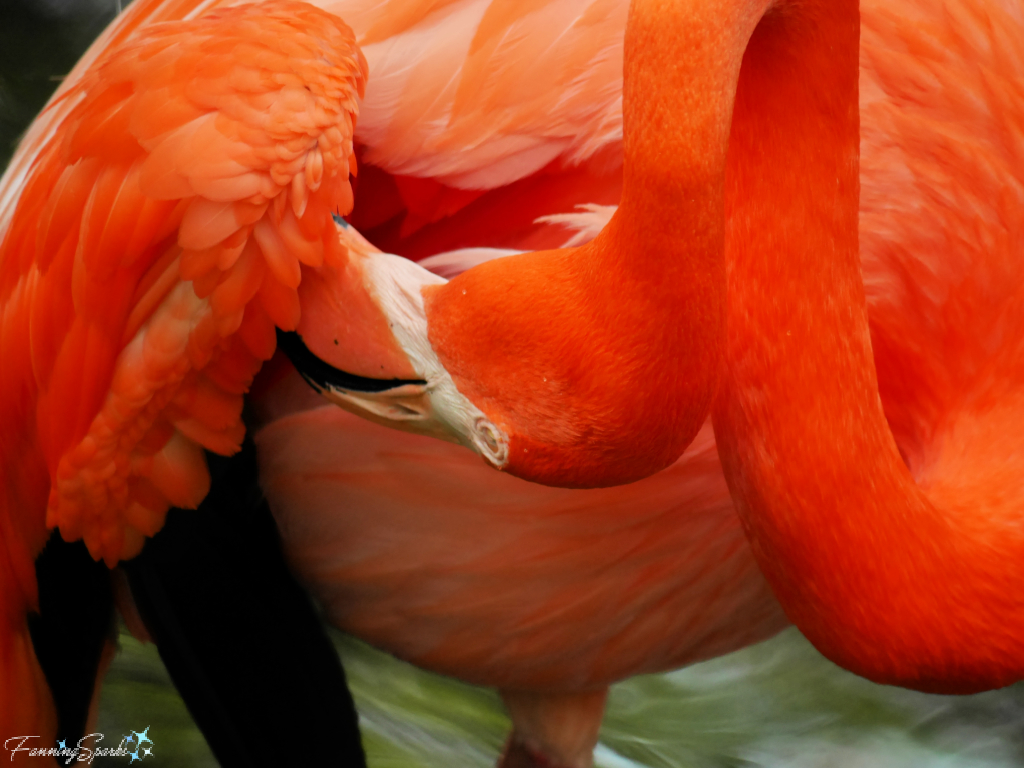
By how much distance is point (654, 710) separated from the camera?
2.37 m

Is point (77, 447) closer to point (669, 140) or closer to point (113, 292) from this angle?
point (113, 292)

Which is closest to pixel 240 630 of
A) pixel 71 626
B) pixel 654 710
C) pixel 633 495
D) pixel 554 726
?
pixel 71 626

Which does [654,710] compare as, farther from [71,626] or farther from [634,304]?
[634,304]

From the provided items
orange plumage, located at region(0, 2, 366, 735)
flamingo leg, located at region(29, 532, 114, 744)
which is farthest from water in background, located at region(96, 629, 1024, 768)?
orange plumage, located at region(0, 2, 366, 735)

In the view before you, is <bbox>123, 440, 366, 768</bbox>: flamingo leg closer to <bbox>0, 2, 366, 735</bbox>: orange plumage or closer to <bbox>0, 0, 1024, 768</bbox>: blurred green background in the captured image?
<bbox>0, 2, 366, 735</bbox>: orange plumage

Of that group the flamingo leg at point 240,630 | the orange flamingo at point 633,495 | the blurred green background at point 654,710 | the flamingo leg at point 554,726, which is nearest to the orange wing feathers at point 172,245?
the flamingo leg at point 240,630

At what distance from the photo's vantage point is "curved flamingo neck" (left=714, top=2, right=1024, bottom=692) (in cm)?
90

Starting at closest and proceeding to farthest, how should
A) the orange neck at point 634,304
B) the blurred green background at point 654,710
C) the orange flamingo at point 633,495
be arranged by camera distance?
1. the orange neck at point 634,304
2. the orange flamingo at point 633,495
3. the blurred green background at point 654,710

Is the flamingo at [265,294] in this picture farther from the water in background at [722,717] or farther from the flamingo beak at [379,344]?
the water in background at [722,717]

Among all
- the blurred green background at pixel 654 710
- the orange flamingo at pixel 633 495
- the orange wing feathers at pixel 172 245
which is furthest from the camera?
the blurred green background at pixel 654 710

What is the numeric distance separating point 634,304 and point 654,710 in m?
1.77

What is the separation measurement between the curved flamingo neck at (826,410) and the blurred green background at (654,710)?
133 cm

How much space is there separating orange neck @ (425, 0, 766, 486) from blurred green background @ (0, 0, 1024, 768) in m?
1.36

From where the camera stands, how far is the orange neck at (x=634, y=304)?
2.43ft
